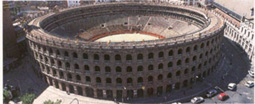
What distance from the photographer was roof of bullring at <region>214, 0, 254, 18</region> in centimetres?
11291

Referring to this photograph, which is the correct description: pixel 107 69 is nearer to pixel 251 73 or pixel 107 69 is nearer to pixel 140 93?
pixel 140 93

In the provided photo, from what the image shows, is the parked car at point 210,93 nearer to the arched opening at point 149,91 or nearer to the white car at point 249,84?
the white car at point 249,84

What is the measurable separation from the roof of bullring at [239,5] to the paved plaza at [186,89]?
2871 cm

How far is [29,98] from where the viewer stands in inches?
2297

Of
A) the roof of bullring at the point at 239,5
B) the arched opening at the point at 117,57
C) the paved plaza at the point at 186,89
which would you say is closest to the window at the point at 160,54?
the arched opening at the point at 117,57

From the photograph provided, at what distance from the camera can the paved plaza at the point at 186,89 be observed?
227 ft

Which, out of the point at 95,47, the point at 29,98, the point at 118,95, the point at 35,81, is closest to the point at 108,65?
the point at 95,47

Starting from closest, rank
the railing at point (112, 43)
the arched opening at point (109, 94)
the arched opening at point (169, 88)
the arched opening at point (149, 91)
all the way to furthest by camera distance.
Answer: the railing at point (112, 43) < the arched opening at point (109, 94) < the arched opening at point (149, 91) < the arched opening at point (169, 88)

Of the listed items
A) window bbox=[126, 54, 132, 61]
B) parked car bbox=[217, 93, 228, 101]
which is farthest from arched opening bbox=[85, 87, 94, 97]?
parked car bbox=[217, 93, 228, 101]

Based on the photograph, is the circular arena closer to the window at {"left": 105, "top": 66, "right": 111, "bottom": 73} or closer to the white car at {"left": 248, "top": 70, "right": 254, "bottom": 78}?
the window at {"left": 105, "top": 66, "right": 111, "bottom": 73}

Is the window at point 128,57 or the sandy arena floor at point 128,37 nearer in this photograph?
the window at point 128,57

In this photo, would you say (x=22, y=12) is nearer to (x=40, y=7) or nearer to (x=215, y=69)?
(x=40, y=7)

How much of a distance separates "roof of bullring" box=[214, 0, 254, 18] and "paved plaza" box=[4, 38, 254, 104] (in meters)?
28.7

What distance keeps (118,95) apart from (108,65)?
12036 millimetres
